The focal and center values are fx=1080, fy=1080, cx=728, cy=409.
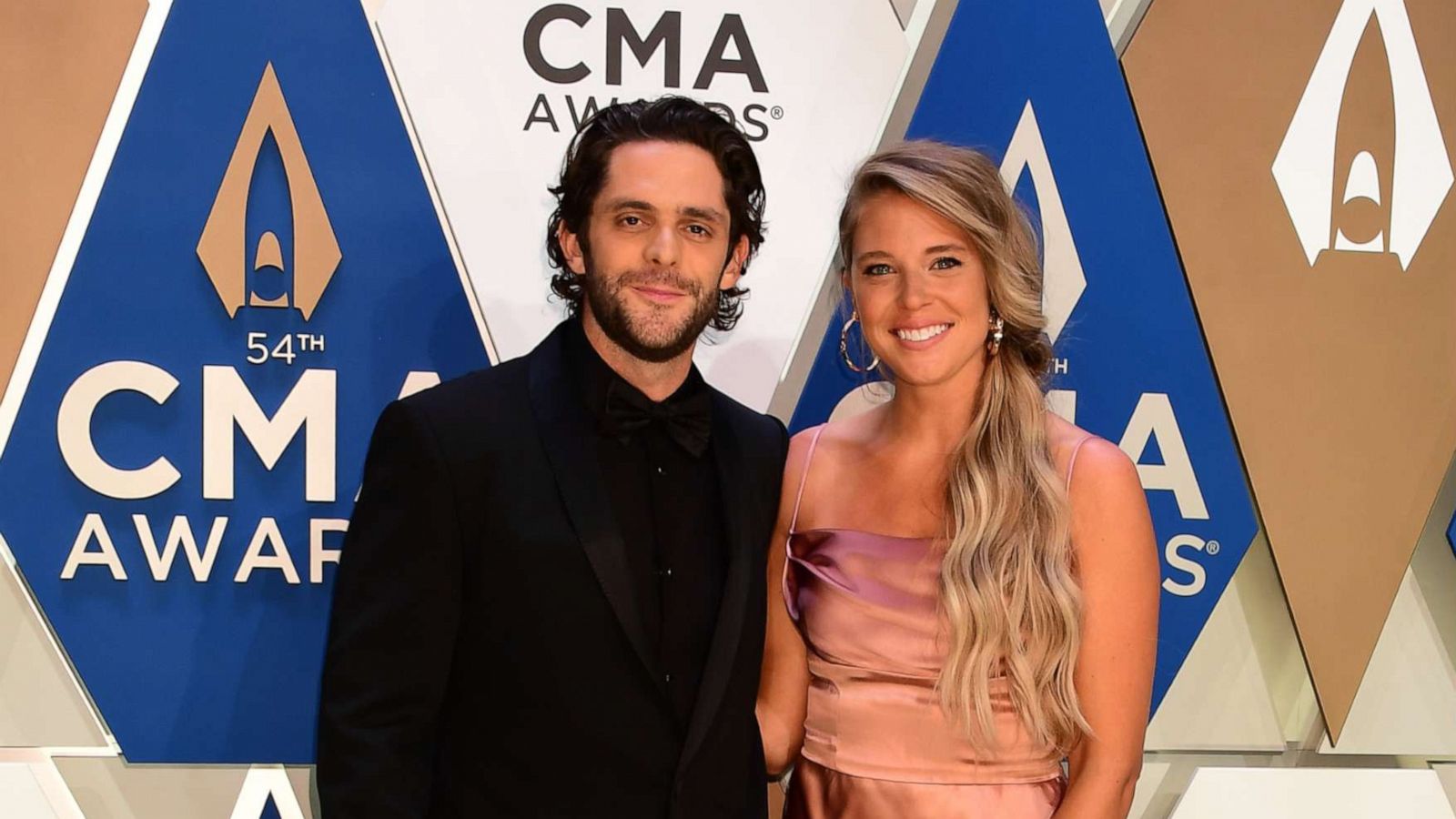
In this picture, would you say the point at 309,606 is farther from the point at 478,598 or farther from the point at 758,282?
the point at 758,282

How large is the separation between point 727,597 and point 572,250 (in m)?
0.65

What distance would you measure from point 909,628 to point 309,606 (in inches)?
49.8

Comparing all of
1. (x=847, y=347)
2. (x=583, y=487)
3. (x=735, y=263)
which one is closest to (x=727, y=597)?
(x=583, y=487)

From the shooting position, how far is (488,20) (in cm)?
226

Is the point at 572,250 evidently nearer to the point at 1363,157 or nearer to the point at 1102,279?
the point at 1102,279

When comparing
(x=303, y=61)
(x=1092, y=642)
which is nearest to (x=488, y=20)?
(x=303, y=61)

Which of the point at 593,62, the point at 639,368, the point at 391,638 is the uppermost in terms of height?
the point at 593,62

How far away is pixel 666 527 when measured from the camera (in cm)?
167

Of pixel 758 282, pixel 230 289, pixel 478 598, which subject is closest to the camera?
pixel 478 598

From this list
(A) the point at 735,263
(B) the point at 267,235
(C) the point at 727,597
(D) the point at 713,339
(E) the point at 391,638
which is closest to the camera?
(E) the point at 391,638

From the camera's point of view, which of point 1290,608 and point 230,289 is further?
point 1290,608

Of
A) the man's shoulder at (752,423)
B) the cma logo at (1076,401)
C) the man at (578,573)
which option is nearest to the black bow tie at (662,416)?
the man at (578,573)

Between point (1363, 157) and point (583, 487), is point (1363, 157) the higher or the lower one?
the higher one

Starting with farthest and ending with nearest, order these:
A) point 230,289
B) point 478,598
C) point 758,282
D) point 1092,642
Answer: point 758,282 < point 230,289 < point 1092,642 < point 478,598
